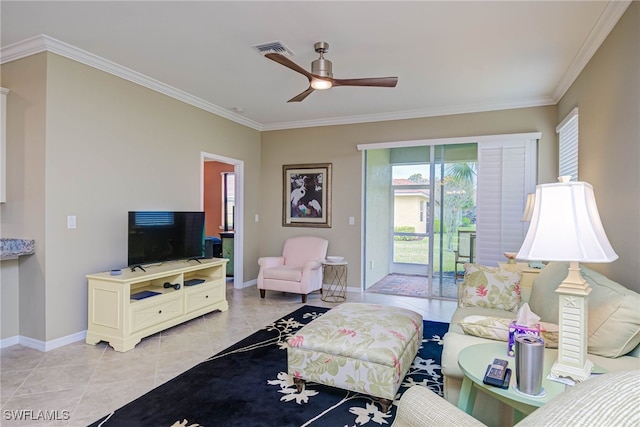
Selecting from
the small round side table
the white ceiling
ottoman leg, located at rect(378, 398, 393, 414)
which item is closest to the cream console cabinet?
the small round side table

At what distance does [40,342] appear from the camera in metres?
3.00

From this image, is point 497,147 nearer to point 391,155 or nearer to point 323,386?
point 391,155

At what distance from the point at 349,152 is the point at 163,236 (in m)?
2.94

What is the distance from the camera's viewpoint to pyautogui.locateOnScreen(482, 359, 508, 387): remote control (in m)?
1.35

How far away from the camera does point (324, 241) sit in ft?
17.1

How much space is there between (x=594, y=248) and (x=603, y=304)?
1.87 ft

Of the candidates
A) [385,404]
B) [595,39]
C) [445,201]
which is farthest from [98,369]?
[595,39]

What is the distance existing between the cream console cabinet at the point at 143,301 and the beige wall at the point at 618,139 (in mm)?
3697

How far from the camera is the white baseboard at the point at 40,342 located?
9.80 ft

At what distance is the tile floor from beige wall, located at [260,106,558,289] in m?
1.75

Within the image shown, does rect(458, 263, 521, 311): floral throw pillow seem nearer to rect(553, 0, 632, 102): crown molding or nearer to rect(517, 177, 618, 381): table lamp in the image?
rect(517, 177, 618, 381): table lamp

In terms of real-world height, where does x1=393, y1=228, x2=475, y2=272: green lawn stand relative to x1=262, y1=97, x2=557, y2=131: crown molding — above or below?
below

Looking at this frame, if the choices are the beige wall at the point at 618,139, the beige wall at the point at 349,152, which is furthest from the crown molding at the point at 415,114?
the beige wall at the point at 618,139

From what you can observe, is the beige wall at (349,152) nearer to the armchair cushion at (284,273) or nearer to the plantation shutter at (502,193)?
the plantation shutter at (502,193)
